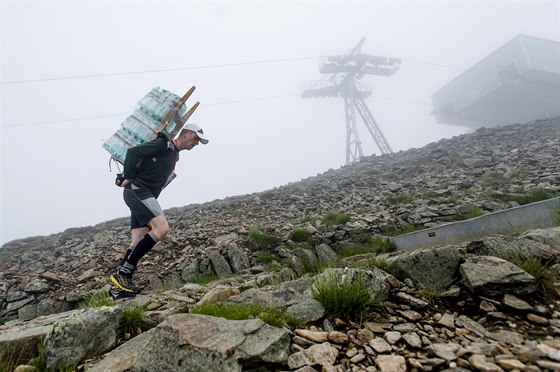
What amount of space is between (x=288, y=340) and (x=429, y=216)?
22.2 feet

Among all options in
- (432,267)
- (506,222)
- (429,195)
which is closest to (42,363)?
(432,267)

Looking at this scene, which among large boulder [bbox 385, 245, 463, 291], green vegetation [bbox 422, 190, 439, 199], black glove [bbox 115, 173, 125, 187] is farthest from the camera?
green vegetation [bbox 422, 190, 439, 199]

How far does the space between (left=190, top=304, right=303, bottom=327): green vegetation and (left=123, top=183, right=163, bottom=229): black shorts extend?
2263mm

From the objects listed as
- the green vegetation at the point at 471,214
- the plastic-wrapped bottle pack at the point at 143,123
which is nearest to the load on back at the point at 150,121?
the plastic-wrapped bottle pack at the point at 143,123

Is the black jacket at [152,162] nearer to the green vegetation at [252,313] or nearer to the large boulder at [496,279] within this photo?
the green vegetation at [252,313]

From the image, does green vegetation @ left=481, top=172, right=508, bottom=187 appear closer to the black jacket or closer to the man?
the man

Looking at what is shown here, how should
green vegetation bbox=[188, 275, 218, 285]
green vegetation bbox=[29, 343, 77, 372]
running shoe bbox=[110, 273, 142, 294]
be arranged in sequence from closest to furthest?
green vegetation bbox=[29, 343, 77, 372] → running shoe bbox=[110, 273, 142, 294] → green vegetation bbox=[188, 275, 218, 285]

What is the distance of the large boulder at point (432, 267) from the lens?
3008 millimetres

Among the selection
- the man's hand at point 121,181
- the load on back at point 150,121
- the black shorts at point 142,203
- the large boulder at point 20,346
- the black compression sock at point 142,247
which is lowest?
the large boulder at point 20,346

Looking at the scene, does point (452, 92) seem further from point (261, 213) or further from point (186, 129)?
point (186, 129)

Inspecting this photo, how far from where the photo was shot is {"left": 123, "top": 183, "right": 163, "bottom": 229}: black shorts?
452cm

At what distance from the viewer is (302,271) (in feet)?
19.3

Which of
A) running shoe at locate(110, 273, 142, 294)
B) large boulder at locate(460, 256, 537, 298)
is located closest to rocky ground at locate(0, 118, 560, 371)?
large boulder at locate(460, 256, 537, 298)

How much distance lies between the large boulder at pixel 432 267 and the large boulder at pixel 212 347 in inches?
70.1
